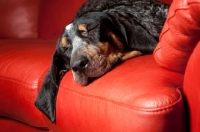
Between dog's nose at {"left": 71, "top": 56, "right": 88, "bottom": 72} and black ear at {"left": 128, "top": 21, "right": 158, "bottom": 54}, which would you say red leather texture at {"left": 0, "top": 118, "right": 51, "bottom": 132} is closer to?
dog's nose at {"left": 71, "top": 56, "right": 88, "bottom": 72}

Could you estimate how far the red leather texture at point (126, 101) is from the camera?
43.4 inches

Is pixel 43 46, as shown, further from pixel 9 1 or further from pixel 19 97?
pixel 9 1

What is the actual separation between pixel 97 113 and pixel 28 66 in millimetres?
769

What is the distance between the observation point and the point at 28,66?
6.43 feet

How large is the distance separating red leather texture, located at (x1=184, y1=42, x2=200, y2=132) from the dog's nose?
0.52m

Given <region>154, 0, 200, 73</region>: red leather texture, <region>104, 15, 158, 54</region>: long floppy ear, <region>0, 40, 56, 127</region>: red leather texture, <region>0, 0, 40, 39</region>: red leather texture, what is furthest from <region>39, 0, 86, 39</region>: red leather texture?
<region>154, 0, 200, 73</region>: red leather texture

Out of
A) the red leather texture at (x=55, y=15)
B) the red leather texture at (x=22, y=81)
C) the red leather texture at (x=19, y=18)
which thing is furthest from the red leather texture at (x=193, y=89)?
the red leather texture at (x=19, y=18)

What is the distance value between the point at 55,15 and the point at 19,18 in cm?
37

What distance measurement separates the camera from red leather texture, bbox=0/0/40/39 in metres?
2.98

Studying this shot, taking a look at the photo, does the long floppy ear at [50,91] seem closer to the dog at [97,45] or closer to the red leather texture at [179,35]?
the dog at [97,45]

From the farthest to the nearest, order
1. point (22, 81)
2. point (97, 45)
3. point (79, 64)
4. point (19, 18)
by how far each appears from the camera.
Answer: point (19, 18), point (22, 81), point (97, 45), point (79, 64)

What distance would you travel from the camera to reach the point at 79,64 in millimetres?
1562

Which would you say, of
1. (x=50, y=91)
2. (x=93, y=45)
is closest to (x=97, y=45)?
(x=93, y=45)

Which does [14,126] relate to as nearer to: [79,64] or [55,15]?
[79,64]
